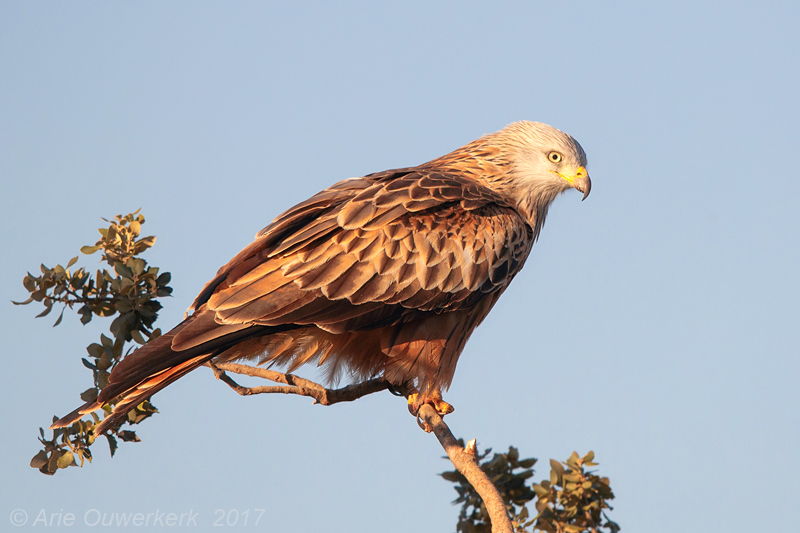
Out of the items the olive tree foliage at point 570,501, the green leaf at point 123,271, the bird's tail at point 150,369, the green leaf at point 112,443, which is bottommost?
the olive tree foliage at point 570,501

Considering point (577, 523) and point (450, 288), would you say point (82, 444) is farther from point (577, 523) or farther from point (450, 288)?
point (577, 523)

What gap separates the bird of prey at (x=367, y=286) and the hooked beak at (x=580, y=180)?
59 centimetres

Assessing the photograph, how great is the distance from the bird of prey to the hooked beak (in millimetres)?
590

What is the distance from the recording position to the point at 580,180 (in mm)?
6539

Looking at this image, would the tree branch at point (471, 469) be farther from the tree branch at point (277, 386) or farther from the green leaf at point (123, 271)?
the green leaf at point (123, 271)

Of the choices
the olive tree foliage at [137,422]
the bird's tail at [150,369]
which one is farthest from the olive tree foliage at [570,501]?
the bird's tail at [150,369]

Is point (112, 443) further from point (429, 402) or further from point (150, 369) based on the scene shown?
point (429, 402)

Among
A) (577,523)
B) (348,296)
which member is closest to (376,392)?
(348,296)

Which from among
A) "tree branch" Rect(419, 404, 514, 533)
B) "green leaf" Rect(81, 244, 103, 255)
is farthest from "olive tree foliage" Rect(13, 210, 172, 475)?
"tree branch" Rect(419, 404, 514, 533)

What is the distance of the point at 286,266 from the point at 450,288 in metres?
1.19

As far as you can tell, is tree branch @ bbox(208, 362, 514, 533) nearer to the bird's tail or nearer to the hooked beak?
the bird's tail

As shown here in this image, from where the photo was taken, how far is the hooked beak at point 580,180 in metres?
6.52

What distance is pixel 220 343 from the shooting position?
4.69 metres

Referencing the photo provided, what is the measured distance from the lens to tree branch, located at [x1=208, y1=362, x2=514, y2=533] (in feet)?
13.4
